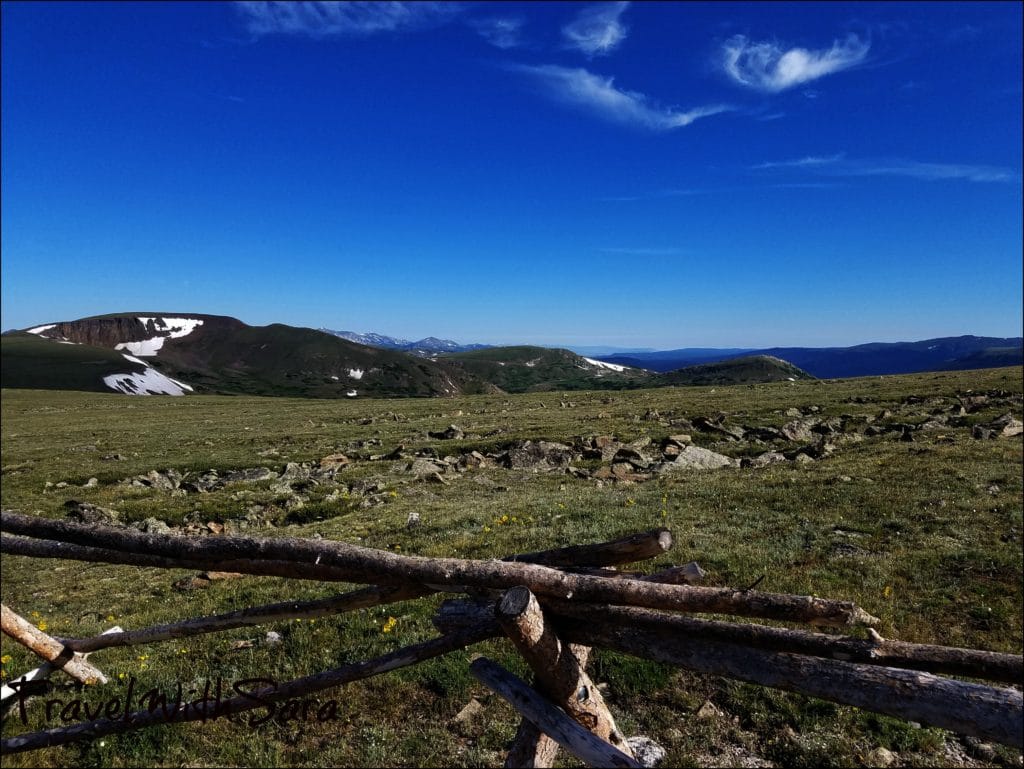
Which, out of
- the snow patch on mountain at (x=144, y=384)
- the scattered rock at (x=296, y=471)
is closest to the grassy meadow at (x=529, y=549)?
the scattered rock at (x=296, y=471)

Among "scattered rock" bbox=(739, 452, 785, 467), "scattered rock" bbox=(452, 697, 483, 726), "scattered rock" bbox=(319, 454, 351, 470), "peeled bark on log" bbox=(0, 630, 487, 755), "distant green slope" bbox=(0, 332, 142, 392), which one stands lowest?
"scattered rock" bbox=(319, 454, 351, 470)

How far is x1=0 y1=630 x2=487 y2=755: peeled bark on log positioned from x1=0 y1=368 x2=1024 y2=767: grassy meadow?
135 centimetres

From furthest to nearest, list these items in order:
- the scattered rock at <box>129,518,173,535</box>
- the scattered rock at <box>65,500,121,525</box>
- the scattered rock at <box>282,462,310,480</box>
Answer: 1. the scattered rock at <box>282,462,310,480</box>
2. the scattered rock at <box>65,500,121,525</box>
3. the scattered rock at <box>129,518,173,535</box>

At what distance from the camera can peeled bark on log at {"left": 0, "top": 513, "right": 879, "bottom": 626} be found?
4.26 metres

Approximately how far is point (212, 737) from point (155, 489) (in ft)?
84.3

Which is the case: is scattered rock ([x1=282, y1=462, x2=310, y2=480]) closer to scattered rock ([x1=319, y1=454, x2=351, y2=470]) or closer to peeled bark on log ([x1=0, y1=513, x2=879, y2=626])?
scattered rock ([x1=319, y1=454, x2=351, y2=470])

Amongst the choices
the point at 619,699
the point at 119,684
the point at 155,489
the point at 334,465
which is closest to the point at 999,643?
the point at 619,699

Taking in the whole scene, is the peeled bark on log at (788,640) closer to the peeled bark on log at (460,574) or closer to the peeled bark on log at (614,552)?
the peeled bark on log at (460,574)

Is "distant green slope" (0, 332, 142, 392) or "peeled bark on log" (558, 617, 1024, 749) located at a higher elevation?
"distant green slope" (0, 332, 142, 392)

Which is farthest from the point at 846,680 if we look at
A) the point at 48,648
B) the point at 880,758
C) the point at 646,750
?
the point at 48,648

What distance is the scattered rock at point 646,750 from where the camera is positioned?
7340mm

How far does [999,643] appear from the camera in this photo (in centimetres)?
982

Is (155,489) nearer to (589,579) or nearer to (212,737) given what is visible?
(212,737)

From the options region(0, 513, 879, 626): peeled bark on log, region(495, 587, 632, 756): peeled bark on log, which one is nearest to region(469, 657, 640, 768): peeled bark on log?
region(495, 587, 632, 756): peeled bark on log
